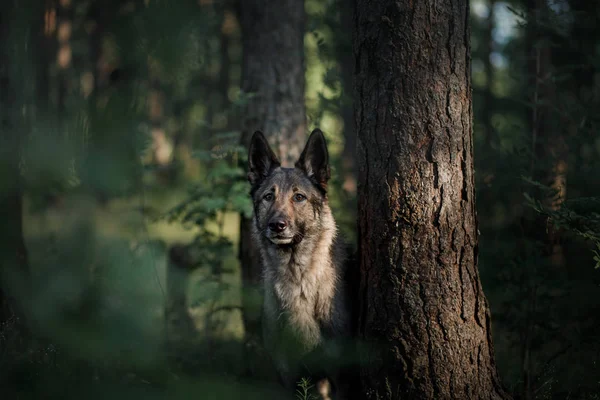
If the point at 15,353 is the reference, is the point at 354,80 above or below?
above

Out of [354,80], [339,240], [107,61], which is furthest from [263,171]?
[107,61]

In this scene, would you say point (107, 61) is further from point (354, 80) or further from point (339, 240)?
point (339, 240)

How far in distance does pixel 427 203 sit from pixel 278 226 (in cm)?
174

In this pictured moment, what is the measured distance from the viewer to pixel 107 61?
140 cm

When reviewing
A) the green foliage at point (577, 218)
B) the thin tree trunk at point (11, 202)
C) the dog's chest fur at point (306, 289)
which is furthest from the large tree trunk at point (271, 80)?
the thin tree trunk at point (11, 202)

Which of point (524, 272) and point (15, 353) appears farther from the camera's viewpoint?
point (524, 272)

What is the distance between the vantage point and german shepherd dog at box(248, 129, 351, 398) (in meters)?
4.87

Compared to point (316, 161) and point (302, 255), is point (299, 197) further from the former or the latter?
point (302, 255)

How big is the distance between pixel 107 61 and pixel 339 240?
4.30 m

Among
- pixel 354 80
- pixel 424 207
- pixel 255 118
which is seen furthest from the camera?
pixel 255 118

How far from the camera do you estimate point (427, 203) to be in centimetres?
392

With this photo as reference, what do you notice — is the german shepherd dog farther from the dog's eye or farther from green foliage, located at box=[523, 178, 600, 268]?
green foliage, located at box=[523, 178, 600, 268]

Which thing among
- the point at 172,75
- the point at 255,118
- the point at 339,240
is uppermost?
the point at 255,118

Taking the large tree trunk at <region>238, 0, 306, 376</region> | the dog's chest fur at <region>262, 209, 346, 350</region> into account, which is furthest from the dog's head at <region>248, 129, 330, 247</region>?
the large tree trunk at <region>238, 0, 306, 376</region>
